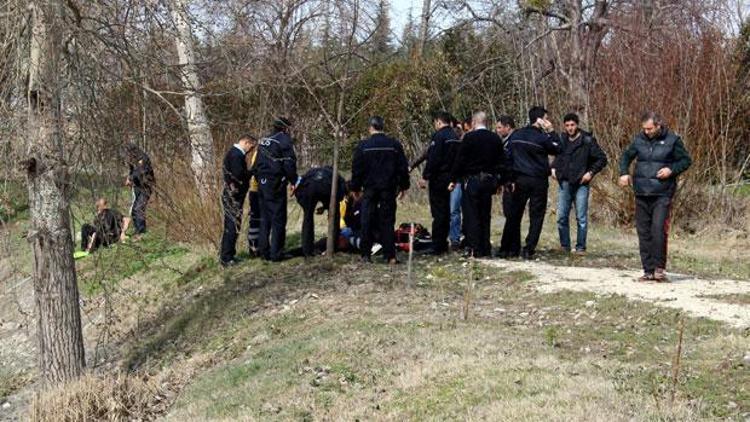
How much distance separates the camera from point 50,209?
8.75 metres

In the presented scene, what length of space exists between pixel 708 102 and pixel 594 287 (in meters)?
7.66

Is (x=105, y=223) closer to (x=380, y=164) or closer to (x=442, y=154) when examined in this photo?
(x=380, y=164)

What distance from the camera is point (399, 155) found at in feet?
37.3

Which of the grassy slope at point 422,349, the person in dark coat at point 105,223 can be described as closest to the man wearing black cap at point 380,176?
the grassy slope at point 422,349

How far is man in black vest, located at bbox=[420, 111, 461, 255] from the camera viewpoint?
11750mm

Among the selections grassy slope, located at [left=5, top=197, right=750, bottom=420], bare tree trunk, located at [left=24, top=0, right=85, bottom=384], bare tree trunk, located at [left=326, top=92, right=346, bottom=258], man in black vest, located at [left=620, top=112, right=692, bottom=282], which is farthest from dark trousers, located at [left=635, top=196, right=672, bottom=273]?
bare tree trunk, located at [left=24, top=0, right=85, bottom=384]

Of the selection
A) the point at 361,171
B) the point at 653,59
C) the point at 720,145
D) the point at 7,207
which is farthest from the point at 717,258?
the point at 7,207

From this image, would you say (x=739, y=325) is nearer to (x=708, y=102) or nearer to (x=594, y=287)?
(x=594, y=287)

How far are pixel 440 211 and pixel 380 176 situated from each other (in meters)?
1.13

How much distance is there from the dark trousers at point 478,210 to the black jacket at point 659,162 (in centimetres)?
223

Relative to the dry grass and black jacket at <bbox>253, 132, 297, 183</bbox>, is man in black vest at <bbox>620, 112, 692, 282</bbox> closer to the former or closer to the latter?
black jacket at <bbox>253, 132, 297, 183</bbox>

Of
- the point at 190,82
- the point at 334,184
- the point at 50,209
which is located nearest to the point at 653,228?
the point at 334,184

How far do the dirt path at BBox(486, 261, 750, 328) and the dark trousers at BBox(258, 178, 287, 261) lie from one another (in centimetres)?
280

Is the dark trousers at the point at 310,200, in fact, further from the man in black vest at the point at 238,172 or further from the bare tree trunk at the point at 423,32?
the bare tree trunk at the point at 423,32
